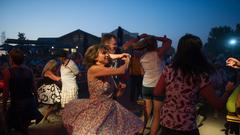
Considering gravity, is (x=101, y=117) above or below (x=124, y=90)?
below

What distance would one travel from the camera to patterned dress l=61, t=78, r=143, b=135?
404cm

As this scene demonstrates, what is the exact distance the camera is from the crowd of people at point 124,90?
3115 mm

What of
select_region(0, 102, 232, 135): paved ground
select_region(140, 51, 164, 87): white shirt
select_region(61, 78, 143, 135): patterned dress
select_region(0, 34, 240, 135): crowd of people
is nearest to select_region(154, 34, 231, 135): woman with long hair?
select_region(0, 34, 240, 135): crowd of people

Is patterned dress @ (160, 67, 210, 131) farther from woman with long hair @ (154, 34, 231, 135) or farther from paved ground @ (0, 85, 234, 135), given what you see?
paved ground @ (0, 85, 234, 135)

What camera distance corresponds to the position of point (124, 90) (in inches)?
184

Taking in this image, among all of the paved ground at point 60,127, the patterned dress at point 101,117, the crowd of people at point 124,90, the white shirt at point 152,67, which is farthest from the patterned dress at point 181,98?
the paved ground at point 60,127

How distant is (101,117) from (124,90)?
744mm

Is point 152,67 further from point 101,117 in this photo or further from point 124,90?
point 101,117

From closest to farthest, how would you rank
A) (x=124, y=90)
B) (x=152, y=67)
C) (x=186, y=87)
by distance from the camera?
(x=186, y=87) < (x=124, y=90) < (x=152, y=67)

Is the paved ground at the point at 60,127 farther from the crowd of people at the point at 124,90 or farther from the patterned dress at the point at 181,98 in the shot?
the patterned dress at the point at 181,98

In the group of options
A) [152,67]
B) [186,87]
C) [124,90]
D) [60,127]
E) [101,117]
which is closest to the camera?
[186,87]

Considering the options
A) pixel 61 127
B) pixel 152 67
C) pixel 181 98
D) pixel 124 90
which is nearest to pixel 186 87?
pixel 181 98

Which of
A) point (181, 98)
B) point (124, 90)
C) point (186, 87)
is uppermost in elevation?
point (186, 87)

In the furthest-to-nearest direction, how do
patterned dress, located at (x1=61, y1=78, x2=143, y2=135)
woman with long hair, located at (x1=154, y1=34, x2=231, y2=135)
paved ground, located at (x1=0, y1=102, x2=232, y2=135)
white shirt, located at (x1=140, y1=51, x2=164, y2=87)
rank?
paved ground, located at (x1=0, y1=102, x2=232, y2=135), white shirt, located at (x1=140, y1=51, x2=164, y2=87), patterned dress, located at (x1=61, y1=78, x2=143, y2=135), woman with long hair, located at (x1=154, y1=34, x2=231, y2=135)
